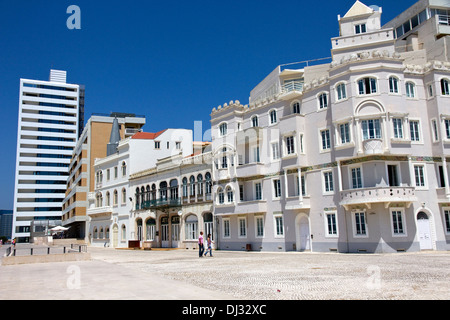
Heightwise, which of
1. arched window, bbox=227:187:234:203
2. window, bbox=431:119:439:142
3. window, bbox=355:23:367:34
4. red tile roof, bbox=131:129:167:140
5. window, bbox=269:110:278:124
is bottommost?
arched window, bbox=227:187:234:203

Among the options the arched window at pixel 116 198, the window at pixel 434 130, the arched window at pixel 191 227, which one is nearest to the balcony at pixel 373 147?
the window at pixel 434 130

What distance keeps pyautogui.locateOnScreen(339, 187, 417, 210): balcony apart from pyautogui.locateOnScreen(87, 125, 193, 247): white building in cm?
2699

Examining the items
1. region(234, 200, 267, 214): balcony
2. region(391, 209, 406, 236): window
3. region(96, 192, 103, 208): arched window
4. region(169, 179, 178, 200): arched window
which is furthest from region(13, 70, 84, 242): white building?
region(391, 209, 406, 236): window

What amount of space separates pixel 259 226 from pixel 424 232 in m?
12.7

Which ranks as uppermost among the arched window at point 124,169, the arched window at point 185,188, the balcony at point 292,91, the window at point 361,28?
the window at point 361,28

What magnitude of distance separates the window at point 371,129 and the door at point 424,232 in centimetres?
601

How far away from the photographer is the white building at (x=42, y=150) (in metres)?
106

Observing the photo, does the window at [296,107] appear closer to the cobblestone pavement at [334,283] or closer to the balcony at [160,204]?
the balcony at [160,204]

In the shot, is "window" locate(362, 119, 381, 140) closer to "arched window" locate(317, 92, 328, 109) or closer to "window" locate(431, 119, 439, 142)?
"arched window" locate(317, 92, 328, 109)

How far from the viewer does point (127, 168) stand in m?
52.6

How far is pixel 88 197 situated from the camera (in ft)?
206

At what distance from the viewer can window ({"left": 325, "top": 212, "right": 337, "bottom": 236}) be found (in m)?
28.8
